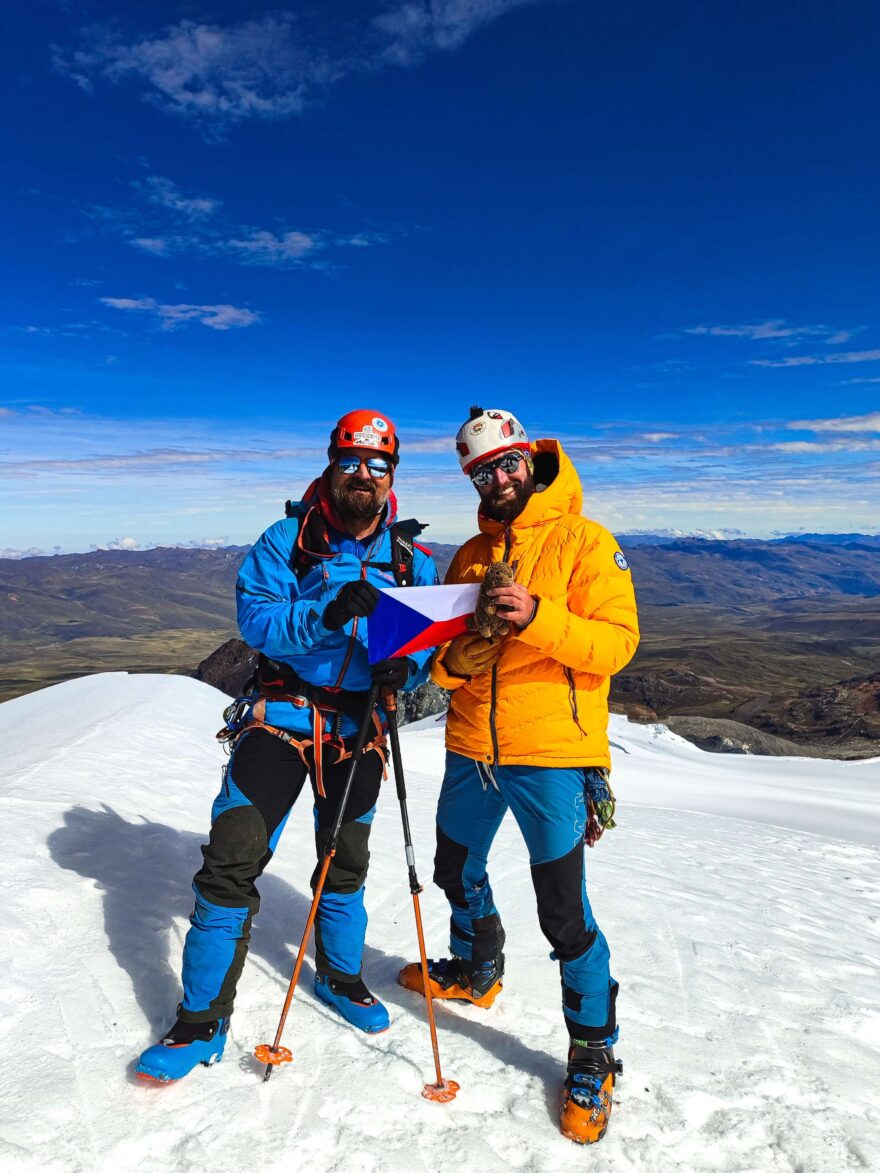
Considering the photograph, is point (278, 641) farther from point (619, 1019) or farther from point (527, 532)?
point (619, 1019)

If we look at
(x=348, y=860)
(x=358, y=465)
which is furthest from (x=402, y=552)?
(x=348, y=860)

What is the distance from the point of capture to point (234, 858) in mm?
4555

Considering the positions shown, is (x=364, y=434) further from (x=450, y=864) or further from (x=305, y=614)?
(x=450, y=864)

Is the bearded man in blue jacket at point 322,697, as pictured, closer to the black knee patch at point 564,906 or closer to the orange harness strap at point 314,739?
the orange harness strap at point 314,739

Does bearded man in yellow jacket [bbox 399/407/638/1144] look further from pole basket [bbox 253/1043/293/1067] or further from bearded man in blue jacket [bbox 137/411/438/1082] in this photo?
pole basket [bbox 253/1043/293/1067]

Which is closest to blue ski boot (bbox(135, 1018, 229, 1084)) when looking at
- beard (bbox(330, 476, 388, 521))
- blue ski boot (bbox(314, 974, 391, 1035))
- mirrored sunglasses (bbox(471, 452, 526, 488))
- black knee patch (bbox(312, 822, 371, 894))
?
blue ski boot (bbox(314, 974, 391, 1035))

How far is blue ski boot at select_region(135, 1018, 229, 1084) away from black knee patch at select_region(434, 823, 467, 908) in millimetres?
1735

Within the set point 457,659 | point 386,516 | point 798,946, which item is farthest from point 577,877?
point 798,946

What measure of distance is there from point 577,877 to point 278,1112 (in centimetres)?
230

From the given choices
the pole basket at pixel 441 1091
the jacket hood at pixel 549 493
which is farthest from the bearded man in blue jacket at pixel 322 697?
the jacket hood at pixel 549 493

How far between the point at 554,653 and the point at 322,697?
1.82 meters

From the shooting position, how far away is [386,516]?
18.2 ft

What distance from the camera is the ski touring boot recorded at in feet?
13.9

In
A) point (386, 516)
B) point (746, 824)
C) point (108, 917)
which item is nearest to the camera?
point (386, 516)
